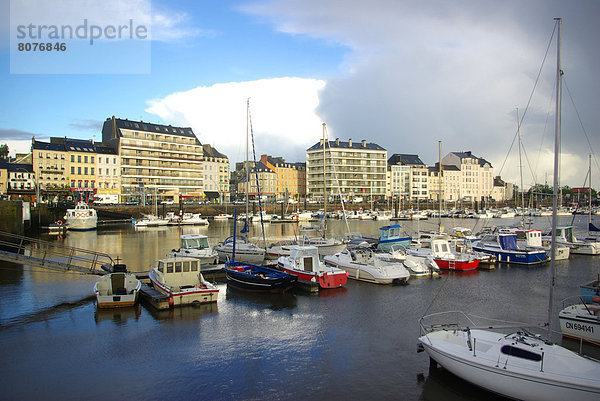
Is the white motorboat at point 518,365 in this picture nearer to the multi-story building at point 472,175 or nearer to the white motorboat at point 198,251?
the white motorboat at point 198,251

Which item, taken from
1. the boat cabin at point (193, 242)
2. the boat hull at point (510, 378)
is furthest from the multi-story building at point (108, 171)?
the boat hull at point (510, 378)

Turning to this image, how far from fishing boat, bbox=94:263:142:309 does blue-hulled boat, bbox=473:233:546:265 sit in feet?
95.9

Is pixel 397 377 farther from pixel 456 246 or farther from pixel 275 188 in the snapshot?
pixel 275 188

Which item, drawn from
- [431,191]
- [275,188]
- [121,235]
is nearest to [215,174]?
[275,188]

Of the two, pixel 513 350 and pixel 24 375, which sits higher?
pixel 513 350

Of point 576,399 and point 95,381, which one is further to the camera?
point 95,381

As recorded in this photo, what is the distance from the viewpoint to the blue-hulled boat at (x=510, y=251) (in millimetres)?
34009

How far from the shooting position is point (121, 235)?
194 ft

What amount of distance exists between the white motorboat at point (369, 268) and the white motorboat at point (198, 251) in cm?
879

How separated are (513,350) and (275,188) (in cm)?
12574

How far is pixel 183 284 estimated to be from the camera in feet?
70.6

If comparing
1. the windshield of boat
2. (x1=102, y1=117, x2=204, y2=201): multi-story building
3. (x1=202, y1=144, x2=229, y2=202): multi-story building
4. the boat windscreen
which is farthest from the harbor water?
(x1=202, y1=144, x2=229, y2=202): multi-story building

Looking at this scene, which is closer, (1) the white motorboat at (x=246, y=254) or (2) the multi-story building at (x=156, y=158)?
(1) the white motorboat at (x=246, y=254)

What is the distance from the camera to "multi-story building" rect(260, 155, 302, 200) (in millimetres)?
137500
